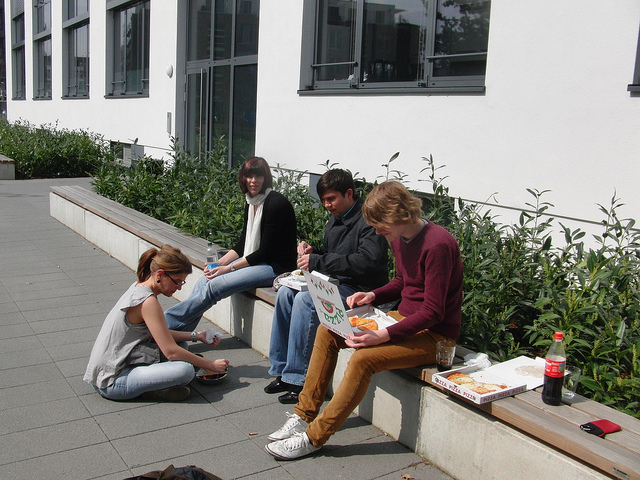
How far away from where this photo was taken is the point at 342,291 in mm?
4340

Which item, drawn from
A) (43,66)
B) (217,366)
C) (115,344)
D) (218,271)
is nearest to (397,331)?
(217,366)

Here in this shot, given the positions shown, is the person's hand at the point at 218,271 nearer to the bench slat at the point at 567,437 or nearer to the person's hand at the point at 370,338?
the person's hand at the point at 370,338

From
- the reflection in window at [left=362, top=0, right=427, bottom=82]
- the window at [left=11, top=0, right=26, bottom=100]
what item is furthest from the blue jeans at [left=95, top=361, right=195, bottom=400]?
the window at [left=11, top=0, right=26, bottom=100]

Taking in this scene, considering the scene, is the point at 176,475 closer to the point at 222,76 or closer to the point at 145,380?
the point at 145,380

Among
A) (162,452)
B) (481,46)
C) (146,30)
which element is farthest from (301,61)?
(146,30)

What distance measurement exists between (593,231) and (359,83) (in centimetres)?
364

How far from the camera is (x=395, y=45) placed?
7133mm

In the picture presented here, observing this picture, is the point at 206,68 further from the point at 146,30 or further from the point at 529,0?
the point at 529,0

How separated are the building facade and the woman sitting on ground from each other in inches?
117

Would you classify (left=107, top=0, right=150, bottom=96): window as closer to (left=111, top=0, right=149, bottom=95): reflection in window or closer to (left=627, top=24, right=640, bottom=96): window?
(left=111, top=0, right=149, bottom=95): reflection in window

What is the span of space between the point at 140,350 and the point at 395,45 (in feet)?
14.9

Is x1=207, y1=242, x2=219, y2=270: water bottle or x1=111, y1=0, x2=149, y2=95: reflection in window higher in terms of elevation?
x1=111, y1=0, x2=149, y2=95: reflection in window

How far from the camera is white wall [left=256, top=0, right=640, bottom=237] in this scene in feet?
15.6

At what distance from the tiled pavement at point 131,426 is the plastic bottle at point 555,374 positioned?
2.48 ft
